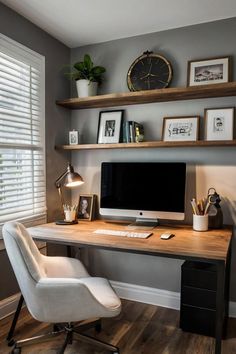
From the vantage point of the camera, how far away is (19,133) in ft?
7.90

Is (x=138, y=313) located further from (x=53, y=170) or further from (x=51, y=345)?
(x=53, y=170)

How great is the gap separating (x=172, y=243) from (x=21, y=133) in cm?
150

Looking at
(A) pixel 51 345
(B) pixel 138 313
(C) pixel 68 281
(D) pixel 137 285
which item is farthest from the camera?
(D) pixel 137 285

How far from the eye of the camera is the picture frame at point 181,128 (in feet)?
7.96

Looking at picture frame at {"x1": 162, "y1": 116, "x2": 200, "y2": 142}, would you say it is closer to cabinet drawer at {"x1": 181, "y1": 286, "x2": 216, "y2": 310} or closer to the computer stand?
the computer stand

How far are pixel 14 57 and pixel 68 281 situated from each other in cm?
177

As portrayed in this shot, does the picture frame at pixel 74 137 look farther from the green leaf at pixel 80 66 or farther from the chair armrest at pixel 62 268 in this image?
the chair armrest at pixel 62 268

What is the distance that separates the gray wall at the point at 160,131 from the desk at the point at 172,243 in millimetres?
433

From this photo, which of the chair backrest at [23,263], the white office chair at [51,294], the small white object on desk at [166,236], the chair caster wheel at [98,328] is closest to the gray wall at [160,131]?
the small white object on desk at [166,236]

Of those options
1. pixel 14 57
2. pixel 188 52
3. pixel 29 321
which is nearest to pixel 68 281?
pixel 29 321

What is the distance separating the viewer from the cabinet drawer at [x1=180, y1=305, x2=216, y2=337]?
6.89ft

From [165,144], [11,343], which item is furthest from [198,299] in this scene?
[11,343]

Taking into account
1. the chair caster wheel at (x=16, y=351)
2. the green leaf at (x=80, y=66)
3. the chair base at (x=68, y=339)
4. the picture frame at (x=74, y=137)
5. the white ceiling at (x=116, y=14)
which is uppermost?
the white ceiling at (x=116, y=14)

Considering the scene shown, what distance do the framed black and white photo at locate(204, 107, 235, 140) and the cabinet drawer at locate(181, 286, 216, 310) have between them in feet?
3.84
